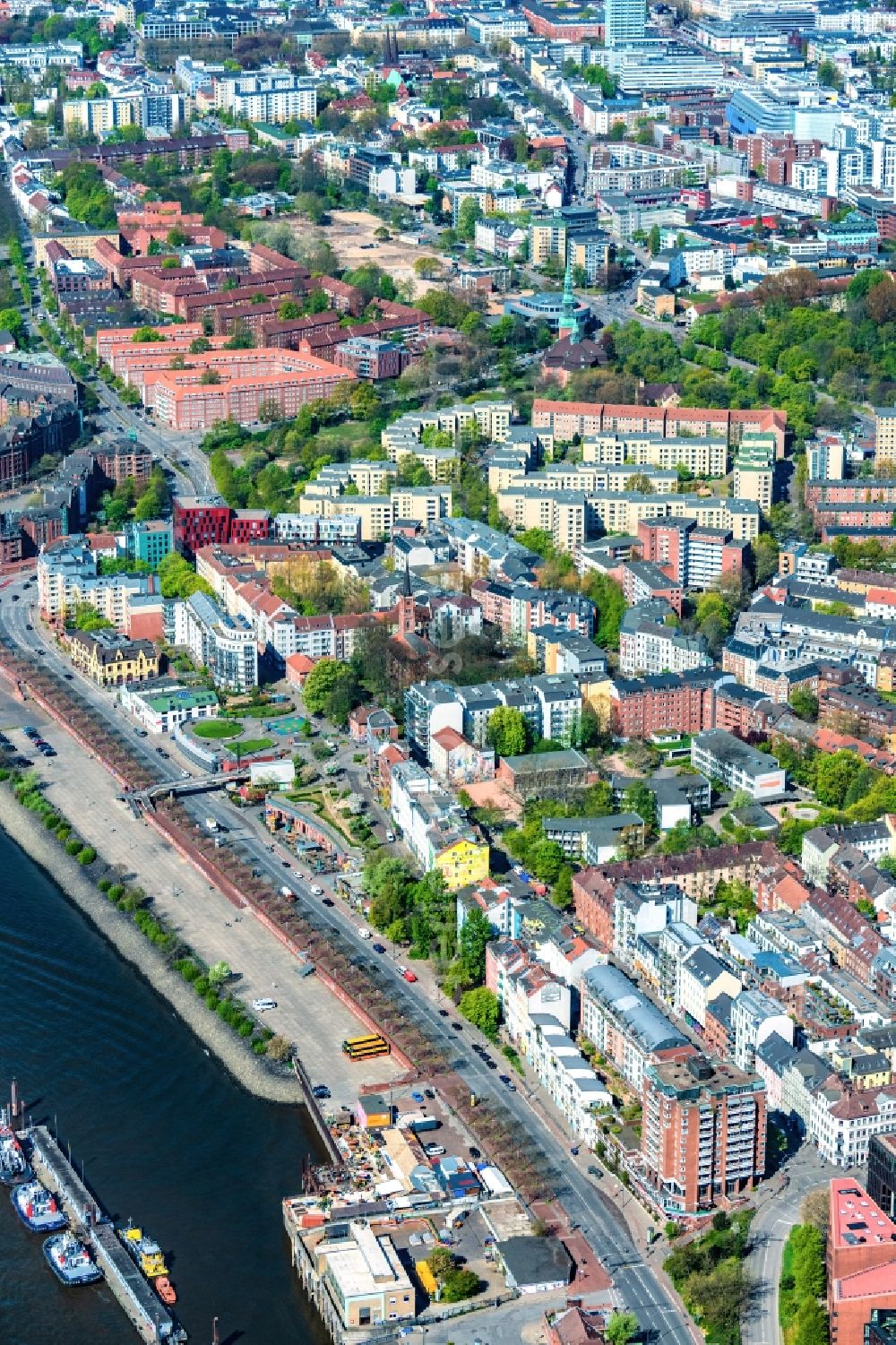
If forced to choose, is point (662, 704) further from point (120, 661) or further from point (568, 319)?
point (568, 319)

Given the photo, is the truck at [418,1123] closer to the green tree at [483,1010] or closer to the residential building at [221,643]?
the green tree at [483,1010]

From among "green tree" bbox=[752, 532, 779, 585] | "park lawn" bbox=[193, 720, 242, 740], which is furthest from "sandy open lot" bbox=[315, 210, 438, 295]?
"park lawn" bbox=[193, 720, 242, 740]

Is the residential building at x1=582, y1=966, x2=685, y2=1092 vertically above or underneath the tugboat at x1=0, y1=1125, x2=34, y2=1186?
above

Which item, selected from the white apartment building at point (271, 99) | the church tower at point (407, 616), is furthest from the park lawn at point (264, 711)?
the white apartment building at point (271, 99)

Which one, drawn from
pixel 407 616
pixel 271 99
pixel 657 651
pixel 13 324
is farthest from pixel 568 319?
pixel 271 99

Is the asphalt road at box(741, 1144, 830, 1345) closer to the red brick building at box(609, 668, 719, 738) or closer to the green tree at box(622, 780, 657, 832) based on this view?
the green tree at box(622, 780, 657, 832)

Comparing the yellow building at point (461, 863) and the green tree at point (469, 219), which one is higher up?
the green tree at point (469, 219)
